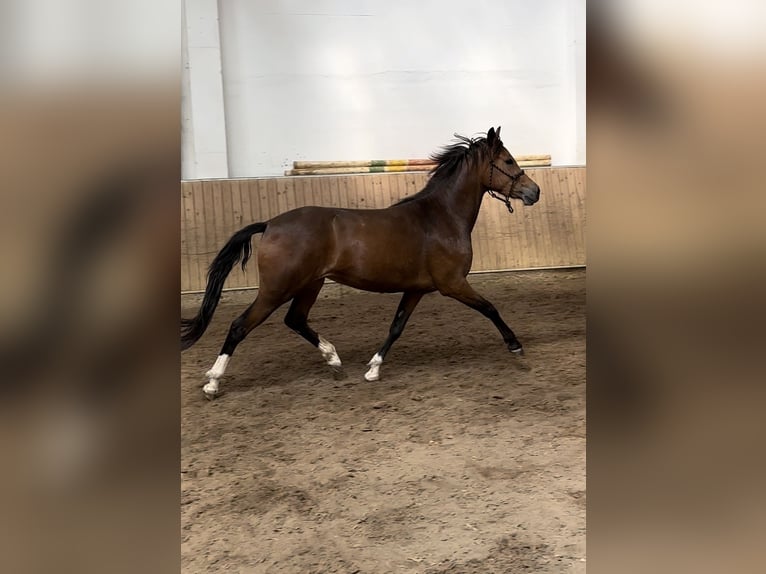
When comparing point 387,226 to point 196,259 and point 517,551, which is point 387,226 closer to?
point 517,551

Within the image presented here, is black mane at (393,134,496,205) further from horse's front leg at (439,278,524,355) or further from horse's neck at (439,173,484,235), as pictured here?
horse's front leg at (439,278,524,355)

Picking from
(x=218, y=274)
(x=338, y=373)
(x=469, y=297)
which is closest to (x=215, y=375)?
(x=218, y=274)

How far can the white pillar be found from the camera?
28.7 ft

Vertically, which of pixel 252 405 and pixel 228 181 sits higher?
pixel 228 181

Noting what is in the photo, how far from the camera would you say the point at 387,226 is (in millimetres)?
4277

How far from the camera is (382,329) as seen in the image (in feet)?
19.6

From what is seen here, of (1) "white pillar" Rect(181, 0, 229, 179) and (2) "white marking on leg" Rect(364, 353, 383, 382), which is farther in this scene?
(1) "white pillar" Rect(181, 0, 229, 179)

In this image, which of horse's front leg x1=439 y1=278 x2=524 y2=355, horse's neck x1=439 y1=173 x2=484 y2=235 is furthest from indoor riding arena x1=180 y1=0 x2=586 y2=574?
horse's neck x1=439 y1=173 x2=484 y2=235
